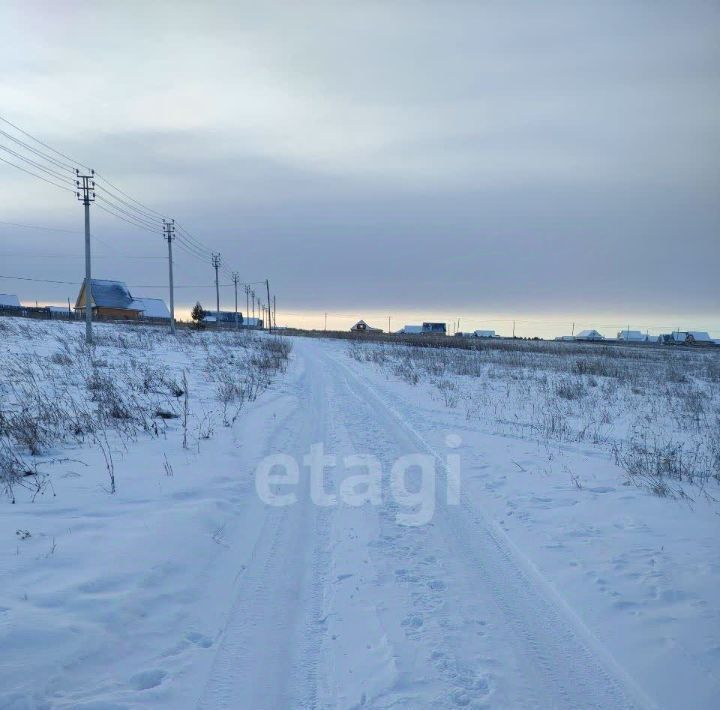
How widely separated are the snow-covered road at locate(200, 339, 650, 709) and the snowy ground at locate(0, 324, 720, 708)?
0.05ft

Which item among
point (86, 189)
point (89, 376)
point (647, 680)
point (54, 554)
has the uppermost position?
point (86, 189)

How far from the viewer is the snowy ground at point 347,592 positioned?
3002 millimetres

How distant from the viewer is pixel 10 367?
514 inches

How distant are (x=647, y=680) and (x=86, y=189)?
112ft

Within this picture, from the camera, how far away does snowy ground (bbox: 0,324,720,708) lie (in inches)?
118

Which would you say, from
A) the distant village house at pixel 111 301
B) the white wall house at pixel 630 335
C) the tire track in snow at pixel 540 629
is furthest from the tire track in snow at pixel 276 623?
the white wall house at pixel 630 335

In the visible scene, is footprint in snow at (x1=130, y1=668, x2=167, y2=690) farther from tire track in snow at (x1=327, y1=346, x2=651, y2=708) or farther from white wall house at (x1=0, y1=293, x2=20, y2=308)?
white wall house at (x1=0, y1=293, x2=20, y2=308)

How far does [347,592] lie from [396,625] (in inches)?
22.3

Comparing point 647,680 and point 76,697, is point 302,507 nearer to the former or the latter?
point 76,697

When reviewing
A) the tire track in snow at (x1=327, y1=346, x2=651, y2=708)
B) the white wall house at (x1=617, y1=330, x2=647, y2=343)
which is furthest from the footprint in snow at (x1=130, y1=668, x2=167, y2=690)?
the white wall house at (x1=617, y1=330, x2=647, y2=343)

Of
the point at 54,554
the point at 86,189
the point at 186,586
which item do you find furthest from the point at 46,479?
the point at 86,189

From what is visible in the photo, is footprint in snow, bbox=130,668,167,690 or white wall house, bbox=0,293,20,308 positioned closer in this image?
footprint in snow, bbox=130,668,167,690

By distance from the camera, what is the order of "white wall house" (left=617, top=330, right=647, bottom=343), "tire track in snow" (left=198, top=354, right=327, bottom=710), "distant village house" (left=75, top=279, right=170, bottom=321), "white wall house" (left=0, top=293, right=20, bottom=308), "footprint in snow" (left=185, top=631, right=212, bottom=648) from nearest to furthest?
"tire track in snow" (left=198, top=354, right=327, bottom=710)
"footprint in snow" (left=185, top=631, right=212, bottom=648)
"distant village house" (left=75, top=279, right=170, bottom=321)
"white wall house" (left=0, top=293, right=20, bottom=308)
"white wall house" (left=617, top=330, right=647, bottom=343)

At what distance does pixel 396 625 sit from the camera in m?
3.56
